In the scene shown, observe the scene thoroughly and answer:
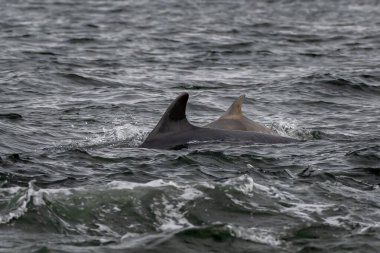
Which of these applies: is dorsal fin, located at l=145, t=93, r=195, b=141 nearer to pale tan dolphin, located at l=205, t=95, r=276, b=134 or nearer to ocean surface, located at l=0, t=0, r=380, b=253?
ocean surface, located at l=0, t=0, r=380, b=253

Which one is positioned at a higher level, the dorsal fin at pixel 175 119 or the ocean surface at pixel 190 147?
the dorsal fin at pixel 175 119

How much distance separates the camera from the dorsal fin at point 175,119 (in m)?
12.9

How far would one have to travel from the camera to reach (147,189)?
34.2ft

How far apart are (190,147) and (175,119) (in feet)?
1.54

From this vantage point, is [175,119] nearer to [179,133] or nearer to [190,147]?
[179,133]

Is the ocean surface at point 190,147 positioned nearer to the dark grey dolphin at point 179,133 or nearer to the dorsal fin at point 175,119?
the dark grey dolphin at point 179,133

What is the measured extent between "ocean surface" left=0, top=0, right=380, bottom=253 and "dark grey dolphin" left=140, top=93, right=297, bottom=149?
0.68 ft

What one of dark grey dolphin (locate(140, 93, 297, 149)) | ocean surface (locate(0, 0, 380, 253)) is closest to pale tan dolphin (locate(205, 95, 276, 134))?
dark grey dolphin (locate(140, 93, 297, 149))

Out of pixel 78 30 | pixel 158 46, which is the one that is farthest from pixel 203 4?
pixel 158 46

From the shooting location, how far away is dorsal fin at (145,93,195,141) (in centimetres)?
1285

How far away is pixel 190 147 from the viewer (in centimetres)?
1287

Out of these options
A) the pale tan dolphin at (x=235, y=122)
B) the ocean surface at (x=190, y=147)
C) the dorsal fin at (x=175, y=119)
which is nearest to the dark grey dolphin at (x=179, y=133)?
the dorsal fin at (x=175, y=119)

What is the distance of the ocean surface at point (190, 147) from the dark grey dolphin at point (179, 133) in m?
0.21

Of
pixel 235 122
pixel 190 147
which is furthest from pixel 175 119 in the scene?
A: pixel 235 122
